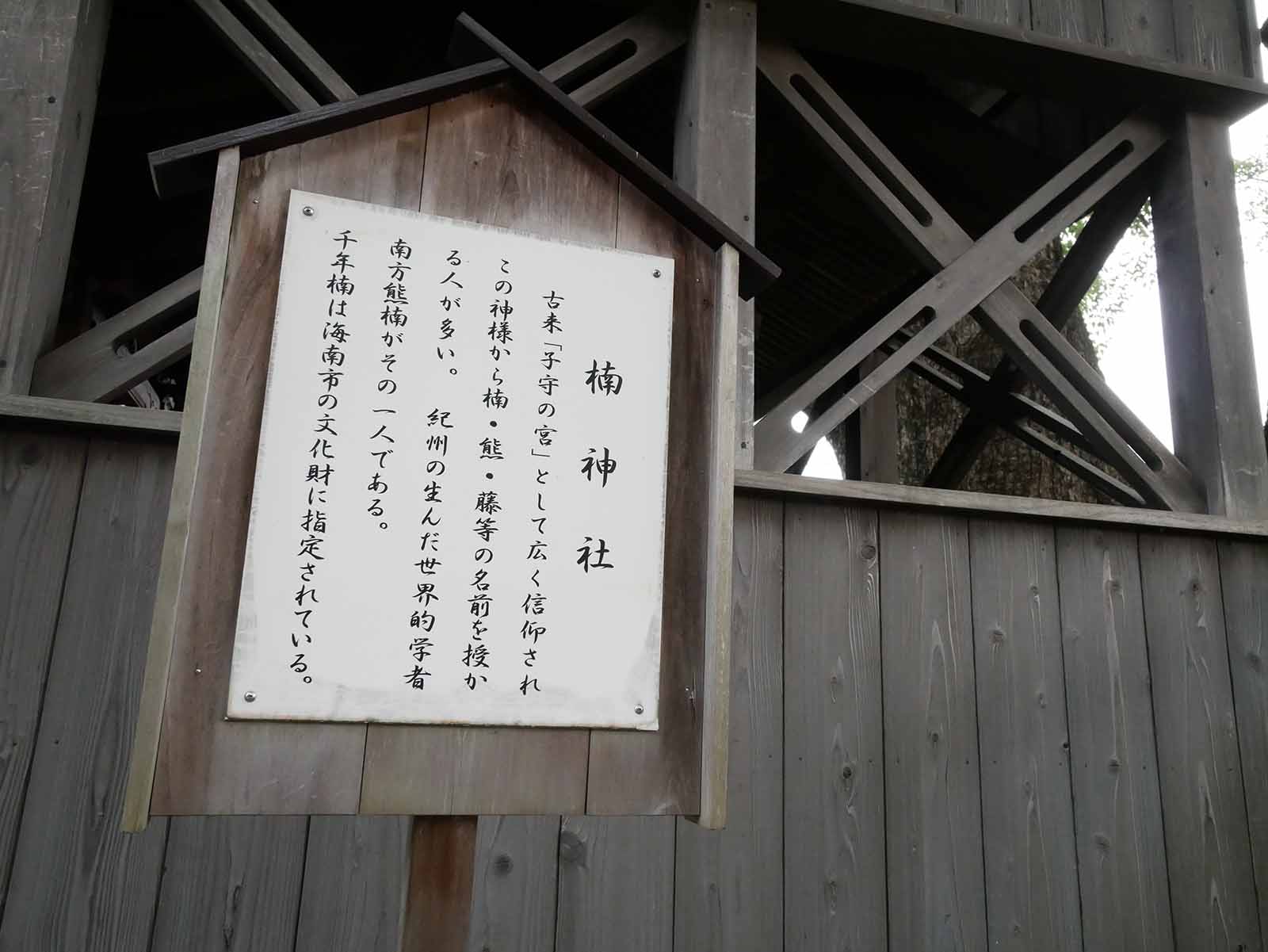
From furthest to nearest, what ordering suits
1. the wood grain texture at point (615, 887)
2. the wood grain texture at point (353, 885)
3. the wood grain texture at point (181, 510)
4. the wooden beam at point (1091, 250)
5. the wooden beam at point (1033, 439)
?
the wooden beam at point (1033, 439) < the wooden beam at point (1091, 250) < the wood grain texture at point (615, 887) < the wood grain texture at point (353, 885) < the wood grain texture at point (181, 510)

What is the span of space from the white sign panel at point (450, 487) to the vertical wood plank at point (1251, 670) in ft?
7.15

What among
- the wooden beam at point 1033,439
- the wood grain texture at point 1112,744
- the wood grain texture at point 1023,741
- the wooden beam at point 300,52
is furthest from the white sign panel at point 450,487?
the wooden beam at point 1033,439

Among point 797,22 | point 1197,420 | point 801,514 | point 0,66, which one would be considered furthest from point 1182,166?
point 0,66

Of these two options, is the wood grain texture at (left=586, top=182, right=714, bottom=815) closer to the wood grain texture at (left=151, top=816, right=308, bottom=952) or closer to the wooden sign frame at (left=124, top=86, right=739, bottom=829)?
the wooden sign frame at (left=124, top=86, right=739, bottom=829)

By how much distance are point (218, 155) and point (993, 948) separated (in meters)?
2.49

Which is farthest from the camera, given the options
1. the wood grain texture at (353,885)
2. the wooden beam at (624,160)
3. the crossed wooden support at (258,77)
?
the crossed wooden support at (258,77)

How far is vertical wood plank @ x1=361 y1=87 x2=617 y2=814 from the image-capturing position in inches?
50.3

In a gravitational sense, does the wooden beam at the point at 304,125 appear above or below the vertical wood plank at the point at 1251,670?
above

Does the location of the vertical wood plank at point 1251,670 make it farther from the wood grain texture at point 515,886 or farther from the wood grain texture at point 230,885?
the wood grain texture at point 230,885

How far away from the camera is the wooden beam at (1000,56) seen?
279cm

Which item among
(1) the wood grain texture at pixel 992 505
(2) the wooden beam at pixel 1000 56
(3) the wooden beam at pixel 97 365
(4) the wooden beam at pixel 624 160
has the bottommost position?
(1) the wood grain texture at pixel 992 505

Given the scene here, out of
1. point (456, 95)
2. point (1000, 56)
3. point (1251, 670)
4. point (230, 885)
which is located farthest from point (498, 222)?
point (1251, 670)

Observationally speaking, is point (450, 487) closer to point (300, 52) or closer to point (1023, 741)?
point (300, 52)

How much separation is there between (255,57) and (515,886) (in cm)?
222
